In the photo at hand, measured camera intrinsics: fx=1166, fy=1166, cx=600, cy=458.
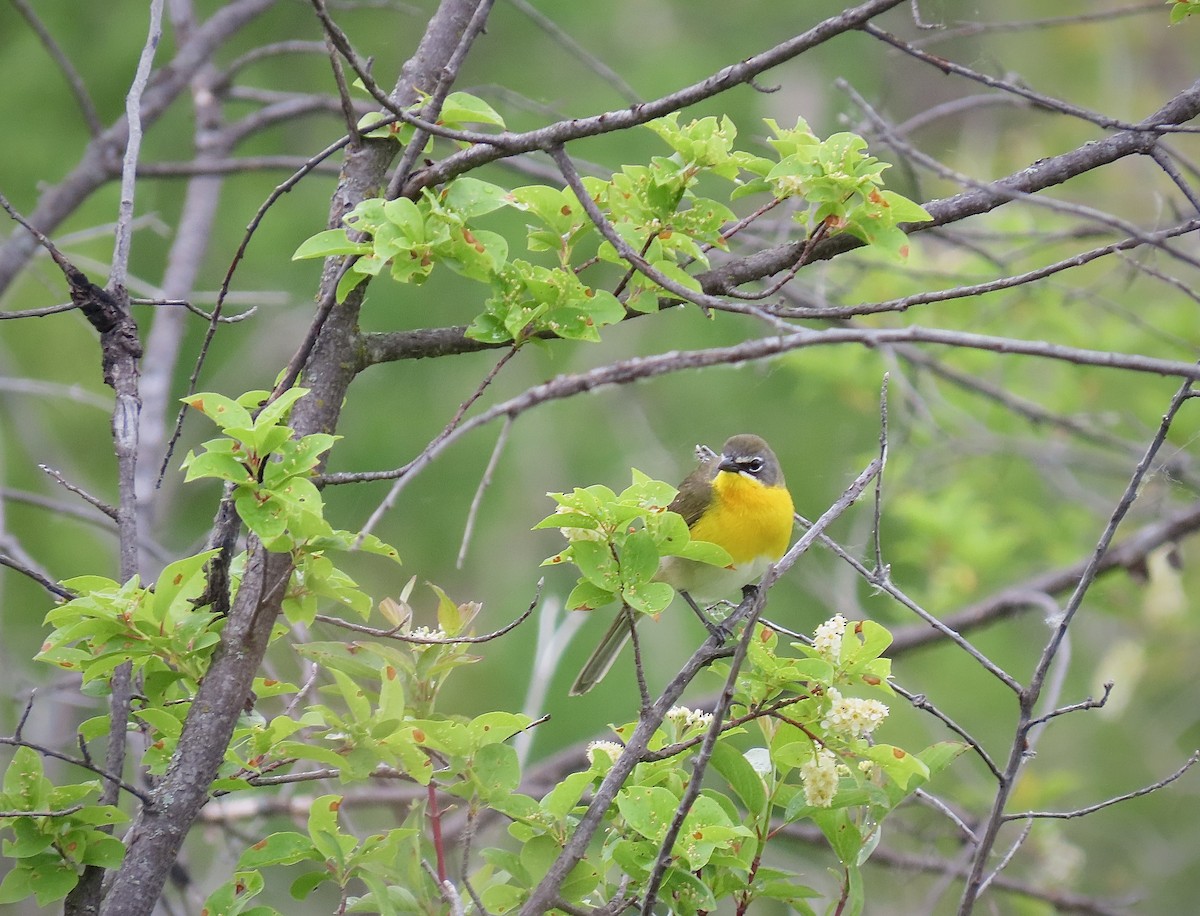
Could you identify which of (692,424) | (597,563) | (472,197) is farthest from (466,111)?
(692,424)

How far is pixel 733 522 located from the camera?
16.1ft

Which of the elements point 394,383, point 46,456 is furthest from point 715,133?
point 394,383

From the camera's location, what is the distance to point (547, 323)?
2.59 metres

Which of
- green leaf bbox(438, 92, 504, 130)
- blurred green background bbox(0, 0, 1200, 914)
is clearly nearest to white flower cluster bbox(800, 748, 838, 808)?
green leaf bbox(438, 92, 504, 130)

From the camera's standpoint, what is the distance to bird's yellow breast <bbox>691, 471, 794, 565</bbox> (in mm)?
4848

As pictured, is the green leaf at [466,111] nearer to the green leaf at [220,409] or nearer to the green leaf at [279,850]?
the green leaf at [220,409]

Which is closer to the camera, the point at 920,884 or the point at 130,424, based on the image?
the point at 130,424

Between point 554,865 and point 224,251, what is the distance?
28.2ft

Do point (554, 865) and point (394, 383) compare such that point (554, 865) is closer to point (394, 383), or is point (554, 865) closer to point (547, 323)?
point (547, 323)

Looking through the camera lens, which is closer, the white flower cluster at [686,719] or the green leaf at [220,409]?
the green leaf at [220,409]

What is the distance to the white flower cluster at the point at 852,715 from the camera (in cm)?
238

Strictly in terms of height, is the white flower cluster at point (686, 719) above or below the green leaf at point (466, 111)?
below

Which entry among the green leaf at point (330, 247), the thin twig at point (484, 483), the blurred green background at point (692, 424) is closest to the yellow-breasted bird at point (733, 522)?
the blurred green background at point (692, 424)

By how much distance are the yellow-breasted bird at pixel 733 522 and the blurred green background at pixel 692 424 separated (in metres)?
1.59
